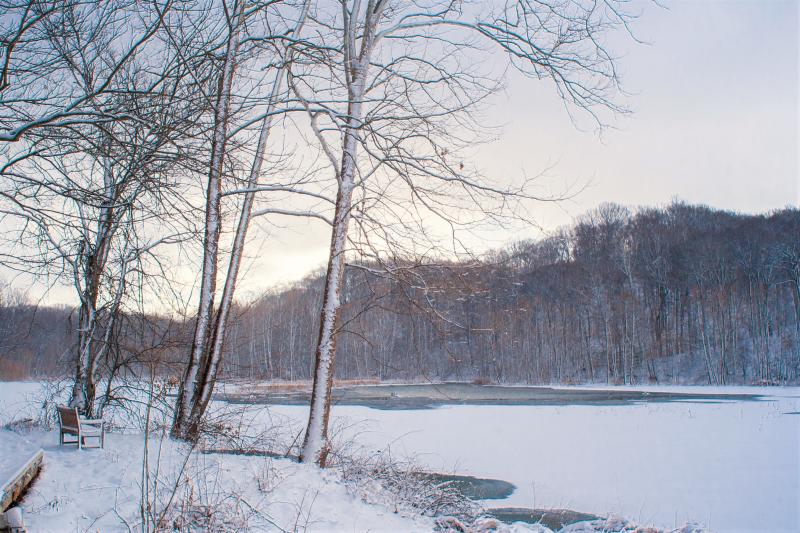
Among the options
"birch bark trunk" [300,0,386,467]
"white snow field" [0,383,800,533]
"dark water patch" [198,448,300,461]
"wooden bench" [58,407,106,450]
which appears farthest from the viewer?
"dark water patch" [198,448,300,461]

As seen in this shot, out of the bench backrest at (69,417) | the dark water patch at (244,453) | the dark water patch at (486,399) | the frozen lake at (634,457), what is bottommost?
the dark water patch at (486,399)

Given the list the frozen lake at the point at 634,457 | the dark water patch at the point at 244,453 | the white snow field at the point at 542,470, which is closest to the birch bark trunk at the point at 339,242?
the dark water patch at the point at 244,453

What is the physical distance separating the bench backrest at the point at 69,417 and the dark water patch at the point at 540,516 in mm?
5410

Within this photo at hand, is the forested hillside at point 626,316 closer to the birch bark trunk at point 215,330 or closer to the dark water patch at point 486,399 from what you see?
the dark water patch at point 486,399

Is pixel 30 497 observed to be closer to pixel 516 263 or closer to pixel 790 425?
pixel 516 263

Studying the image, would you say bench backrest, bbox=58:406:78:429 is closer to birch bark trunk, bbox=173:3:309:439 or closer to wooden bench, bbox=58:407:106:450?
wooden bench, bbox=58:407:106:450

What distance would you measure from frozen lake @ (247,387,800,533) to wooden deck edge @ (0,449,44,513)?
447 centimetres

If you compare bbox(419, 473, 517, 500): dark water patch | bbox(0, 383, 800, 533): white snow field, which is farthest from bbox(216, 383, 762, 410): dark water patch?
bbox(419, 473, 517, 500): dark water patch

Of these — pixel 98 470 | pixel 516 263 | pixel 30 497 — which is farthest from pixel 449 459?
pixel 30 497

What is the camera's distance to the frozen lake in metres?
7.92

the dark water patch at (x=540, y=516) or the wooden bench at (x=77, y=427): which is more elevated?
the wooden bench at (x=77, y=427)

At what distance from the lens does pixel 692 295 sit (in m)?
46.5

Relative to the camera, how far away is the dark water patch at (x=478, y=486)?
8.94m

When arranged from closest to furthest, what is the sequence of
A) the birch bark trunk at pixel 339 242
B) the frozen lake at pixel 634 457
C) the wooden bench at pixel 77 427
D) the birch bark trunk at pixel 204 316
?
the wooden bench at pixel 77 427
the birch bark trunk at pixel 339 242
the frozen lake at pixel 634 457
the birch bark trunk at pixel 204 316
